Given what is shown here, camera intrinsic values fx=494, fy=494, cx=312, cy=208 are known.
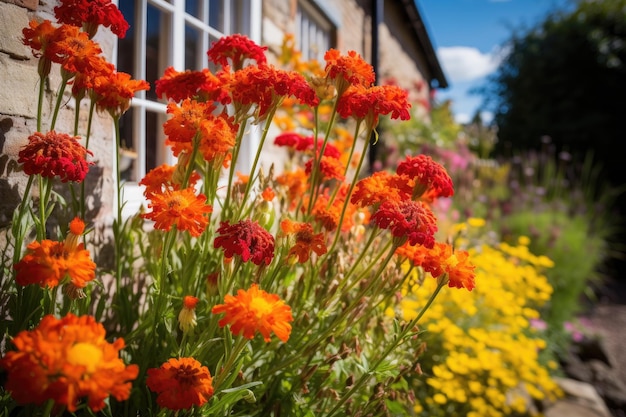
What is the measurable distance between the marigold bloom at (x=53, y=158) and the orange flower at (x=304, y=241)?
586mm

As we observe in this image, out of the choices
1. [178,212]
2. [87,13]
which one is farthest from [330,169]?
[87,13]

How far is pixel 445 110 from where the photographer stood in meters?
9.40

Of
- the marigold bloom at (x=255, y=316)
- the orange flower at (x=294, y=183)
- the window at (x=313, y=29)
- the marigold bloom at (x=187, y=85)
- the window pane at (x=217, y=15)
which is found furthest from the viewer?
the window at (x=313, y=29)

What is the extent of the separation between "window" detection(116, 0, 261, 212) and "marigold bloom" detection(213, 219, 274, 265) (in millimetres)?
1298

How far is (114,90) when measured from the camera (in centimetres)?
150

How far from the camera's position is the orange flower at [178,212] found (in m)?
1.20

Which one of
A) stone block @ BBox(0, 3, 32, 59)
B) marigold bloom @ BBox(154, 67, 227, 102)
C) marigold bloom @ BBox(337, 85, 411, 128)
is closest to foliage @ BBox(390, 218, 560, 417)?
marigold bloom @ BBox(337, 85, 411, 128)

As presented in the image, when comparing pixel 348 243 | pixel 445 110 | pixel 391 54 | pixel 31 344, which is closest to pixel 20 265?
pixel 31 344

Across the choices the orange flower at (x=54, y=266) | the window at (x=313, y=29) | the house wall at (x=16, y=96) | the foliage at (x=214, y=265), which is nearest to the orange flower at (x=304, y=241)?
the foliage at (x=214, y=265)

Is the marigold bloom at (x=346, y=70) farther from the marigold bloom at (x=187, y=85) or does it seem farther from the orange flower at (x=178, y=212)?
the orange flower at (x=178, y=212)

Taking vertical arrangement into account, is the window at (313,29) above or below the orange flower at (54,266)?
above

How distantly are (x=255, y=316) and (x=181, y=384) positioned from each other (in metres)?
0.22

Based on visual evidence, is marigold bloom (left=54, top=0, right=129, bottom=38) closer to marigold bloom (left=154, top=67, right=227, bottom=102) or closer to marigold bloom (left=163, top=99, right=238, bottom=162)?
marigold bloom (left=154, top=67, right=227, bottom=102)

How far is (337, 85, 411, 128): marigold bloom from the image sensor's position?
144 centimetres
